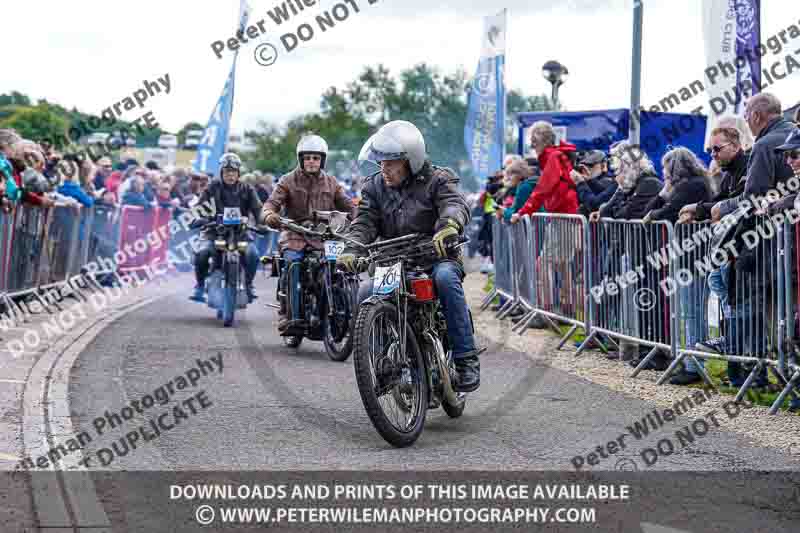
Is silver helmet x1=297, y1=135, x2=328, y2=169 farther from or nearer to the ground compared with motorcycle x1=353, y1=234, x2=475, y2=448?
farther from the ground

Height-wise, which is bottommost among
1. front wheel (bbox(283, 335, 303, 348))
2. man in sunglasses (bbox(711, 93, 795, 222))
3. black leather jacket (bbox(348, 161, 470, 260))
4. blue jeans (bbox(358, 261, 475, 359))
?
front wheel (bbox(283, 335, 303, 348))

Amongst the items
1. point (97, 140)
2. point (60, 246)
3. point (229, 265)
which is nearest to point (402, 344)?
point (229, 265)

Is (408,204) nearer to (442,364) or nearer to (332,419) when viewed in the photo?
(442,364)

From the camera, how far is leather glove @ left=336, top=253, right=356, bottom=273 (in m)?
7.44

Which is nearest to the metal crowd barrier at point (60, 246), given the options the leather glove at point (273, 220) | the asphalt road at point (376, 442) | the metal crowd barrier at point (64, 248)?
the metal crowd barrier at point (64, 248)

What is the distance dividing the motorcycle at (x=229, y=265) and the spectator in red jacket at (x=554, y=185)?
3.11m

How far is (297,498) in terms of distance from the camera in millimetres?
Result: 5527

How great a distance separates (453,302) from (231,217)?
708 centimetres

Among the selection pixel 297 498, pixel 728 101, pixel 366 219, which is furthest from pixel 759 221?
pixel 728 101

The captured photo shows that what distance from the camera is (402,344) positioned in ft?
23.3

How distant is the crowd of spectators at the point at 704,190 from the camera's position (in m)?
8.68

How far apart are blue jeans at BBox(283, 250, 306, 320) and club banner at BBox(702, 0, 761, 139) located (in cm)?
504

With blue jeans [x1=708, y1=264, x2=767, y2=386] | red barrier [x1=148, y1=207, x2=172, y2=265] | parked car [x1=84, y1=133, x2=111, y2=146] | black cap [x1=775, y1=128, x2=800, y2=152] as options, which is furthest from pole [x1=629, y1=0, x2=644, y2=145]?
parked car [x1=84, y1=133, x2=111, y2=146]

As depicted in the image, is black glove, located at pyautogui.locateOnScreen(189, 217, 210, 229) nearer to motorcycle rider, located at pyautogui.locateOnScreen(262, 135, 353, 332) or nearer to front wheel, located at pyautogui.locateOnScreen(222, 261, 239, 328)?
front wheel, located at pyautogui.locateOnScreen(222, 261, 239, 328)
